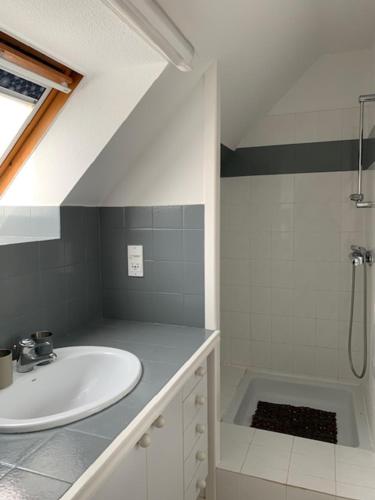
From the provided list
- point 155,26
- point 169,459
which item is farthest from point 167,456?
point 155,26

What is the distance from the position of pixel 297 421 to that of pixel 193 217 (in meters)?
1.59

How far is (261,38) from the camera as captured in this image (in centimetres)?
180

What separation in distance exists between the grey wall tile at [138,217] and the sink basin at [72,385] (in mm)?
643

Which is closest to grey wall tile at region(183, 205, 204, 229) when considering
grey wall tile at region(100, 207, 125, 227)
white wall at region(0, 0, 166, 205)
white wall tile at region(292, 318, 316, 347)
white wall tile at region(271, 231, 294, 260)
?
grey wall tile at region(100, 207, 125, 227)

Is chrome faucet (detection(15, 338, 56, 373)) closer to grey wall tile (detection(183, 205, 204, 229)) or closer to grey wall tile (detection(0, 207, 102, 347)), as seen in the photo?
grey wall tile (detection(0, 207, 102, 347))

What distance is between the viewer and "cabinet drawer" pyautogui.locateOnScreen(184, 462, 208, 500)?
1458 millimetres

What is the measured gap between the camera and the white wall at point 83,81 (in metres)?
1.15

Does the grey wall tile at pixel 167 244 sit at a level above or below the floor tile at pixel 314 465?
above

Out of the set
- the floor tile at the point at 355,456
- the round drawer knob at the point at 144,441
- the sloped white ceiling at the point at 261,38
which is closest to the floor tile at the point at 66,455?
the round drawer knob at the point at 144,441

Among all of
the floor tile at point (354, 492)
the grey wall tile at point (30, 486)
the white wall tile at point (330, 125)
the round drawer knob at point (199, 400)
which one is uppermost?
the white wall tile at point (330, 125)

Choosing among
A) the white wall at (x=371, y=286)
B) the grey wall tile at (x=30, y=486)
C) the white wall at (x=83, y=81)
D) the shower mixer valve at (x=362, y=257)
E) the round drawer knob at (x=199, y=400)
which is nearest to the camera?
the grey wall tile at (x=30, y=486)

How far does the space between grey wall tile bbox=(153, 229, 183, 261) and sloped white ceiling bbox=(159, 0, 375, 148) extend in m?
0.78

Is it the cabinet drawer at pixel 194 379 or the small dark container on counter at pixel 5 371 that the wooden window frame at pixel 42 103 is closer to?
the small dark container on counter at pixel 5 371

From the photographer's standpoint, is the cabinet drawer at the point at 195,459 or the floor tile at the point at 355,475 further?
the floor tile at the point at 355,475
